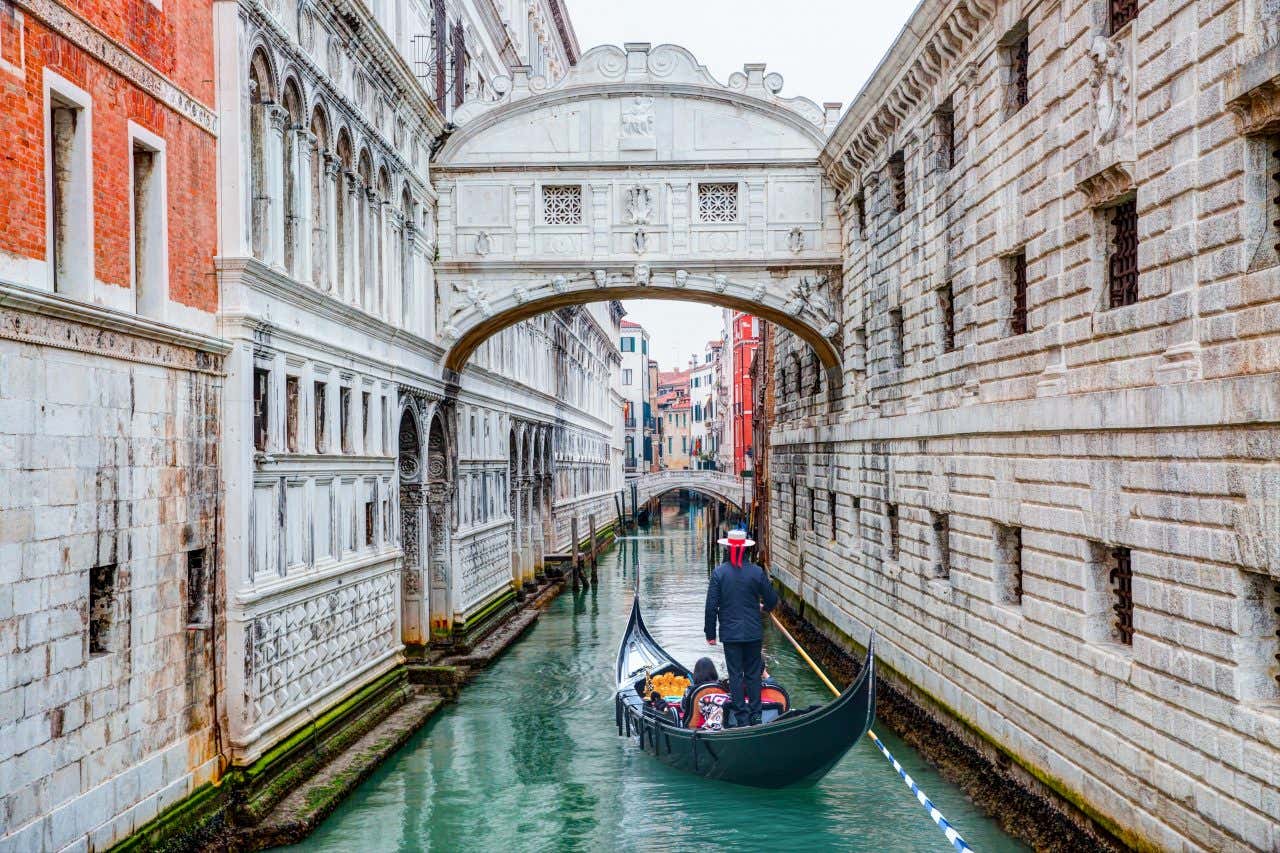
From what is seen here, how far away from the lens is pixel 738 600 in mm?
9227

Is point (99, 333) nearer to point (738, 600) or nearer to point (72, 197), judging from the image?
point (72, 197)

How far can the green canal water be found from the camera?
8.55 m

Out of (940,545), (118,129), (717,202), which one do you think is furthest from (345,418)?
(717,202)


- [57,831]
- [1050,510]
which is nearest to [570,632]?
[1050,510]

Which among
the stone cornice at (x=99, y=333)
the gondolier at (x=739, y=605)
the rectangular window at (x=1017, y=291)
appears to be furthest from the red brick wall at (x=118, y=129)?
the rectangular window at (x=1017, y=291)

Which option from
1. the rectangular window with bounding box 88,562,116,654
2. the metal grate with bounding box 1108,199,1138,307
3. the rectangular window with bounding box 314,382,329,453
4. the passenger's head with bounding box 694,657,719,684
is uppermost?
the metal grate with bounding box 1108,199,1138,307

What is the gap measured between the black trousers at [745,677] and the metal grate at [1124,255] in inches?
142

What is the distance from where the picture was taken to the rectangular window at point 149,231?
7363 millimetres

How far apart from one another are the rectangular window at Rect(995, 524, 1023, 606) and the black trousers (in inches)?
70.8

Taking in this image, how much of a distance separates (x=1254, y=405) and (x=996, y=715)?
4.11 metres

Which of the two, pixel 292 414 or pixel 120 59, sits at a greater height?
pixel 120 59

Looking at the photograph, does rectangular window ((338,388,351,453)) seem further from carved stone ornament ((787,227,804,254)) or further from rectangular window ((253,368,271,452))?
carved stone ornament ((787,227,804,254))

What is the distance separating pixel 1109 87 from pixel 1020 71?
7.20 feet

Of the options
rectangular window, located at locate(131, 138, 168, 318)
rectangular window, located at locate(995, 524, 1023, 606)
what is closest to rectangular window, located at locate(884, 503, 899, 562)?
rectangular window, located at locate(995, 524, 1023, 606)
